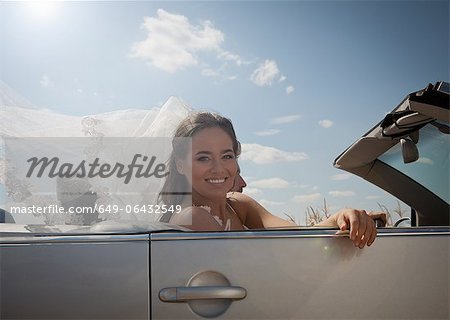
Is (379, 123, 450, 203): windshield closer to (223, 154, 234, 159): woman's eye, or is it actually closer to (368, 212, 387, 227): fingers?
(368, 212, 387, 227): fingers

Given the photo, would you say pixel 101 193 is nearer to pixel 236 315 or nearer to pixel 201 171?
pixel 201 171

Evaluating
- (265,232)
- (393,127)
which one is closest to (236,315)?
(265,232)

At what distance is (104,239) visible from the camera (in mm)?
1464

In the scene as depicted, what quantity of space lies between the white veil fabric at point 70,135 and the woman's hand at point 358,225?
611mm

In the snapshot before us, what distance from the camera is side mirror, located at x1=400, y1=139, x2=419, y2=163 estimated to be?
2.01 m

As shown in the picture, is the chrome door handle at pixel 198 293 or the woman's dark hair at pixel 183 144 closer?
the chrome door handle at pixel 198 293

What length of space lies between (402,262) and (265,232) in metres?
0.40

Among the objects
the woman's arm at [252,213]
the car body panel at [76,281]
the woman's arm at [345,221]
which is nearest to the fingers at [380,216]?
the woman's arm at [345,221]

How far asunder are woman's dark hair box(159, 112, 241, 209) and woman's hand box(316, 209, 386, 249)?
1.80ft

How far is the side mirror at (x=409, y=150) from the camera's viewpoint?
79.3 inches

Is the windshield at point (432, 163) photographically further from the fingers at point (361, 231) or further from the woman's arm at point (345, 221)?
the fingers at point (361, 231)

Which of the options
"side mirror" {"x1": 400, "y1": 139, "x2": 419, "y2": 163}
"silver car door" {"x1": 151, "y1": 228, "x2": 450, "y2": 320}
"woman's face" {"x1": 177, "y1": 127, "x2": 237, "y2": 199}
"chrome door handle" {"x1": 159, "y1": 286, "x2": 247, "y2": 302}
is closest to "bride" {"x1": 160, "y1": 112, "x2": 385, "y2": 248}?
"woman's face" {"x1": 177, "y1": 127, "x2": 237, "y2": 199}

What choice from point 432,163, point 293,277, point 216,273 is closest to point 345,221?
point 293,277

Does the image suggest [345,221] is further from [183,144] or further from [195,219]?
[183,144]
